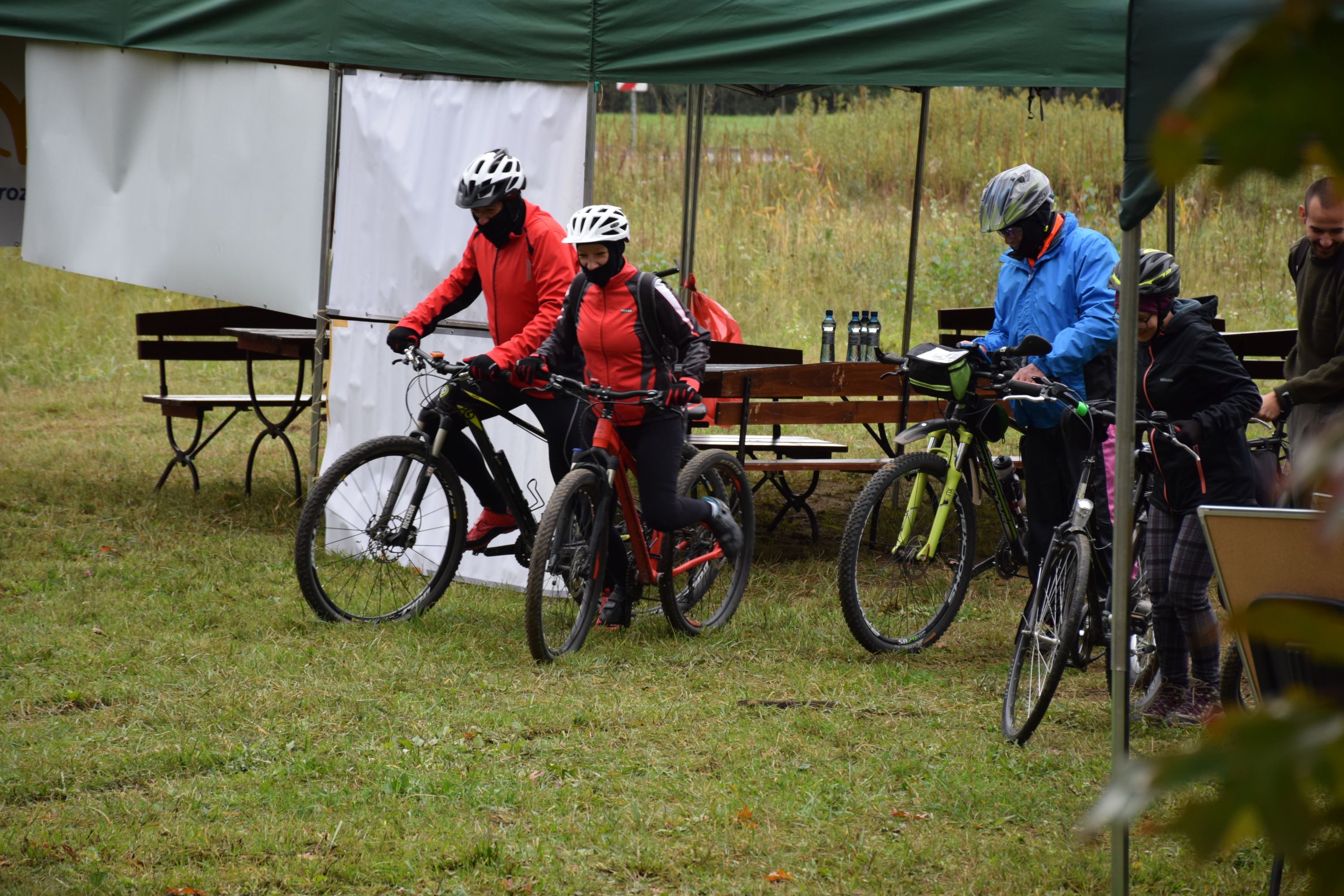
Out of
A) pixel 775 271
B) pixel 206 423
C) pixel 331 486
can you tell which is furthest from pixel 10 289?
pixel 331 486

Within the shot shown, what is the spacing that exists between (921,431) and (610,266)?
129cm

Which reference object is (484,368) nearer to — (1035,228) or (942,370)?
(942,370)

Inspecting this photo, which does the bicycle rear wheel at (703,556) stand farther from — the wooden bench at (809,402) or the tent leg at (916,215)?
the tent leg at (916,215)

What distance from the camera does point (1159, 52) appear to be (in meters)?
2.88

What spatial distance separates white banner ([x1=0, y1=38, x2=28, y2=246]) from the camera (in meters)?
9.46

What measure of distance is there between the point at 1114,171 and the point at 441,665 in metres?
13.8

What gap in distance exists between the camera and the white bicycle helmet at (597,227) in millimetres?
5172

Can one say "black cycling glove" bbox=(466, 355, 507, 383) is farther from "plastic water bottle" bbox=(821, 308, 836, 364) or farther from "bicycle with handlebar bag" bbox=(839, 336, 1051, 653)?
"plastic water bottle" bbox=(821, 308, 836, 364)

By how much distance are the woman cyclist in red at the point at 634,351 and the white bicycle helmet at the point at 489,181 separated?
0.47 m

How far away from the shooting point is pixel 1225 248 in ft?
51.6

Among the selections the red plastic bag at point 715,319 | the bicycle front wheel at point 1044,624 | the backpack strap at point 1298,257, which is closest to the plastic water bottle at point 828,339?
the red plastic bag at point 715,319

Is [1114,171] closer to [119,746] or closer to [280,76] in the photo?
[280,76]

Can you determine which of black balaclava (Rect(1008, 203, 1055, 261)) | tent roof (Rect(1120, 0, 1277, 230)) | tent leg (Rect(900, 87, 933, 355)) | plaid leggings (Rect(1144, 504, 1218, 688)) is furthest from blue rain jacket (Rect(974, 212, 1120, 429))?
tent leg (Rect(900, 87, 933, 355))

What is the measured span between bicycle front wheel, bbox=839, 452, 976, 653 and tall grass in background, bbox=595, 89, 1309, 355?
9.13 metres
